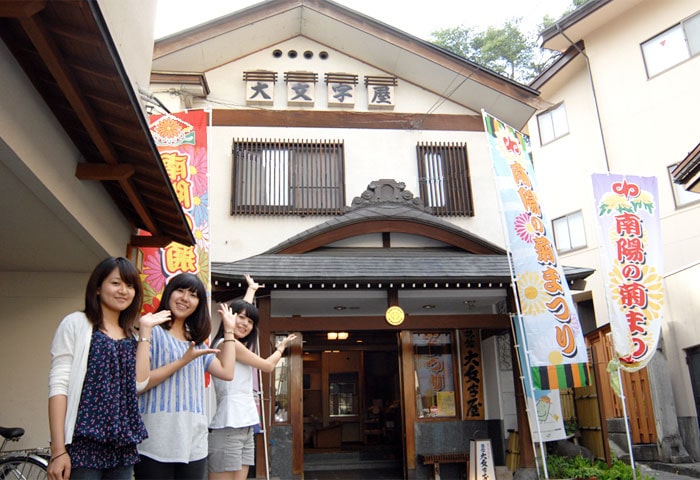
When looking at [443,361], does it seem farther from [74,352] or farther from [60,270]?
[74,352]

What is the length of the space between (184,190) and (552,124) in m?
12.8

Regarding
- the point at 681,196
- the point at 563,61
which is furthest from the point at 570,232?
the point at 563,61

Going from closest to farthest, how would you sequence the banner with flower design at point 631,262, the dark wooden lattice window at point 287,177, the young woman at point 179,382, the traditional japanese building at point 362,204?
the young woman at point 179,382, the banner with flower design at point 631,262, the traditional japanese building at point 362,204, the dark wooden lattice window at point 287,177

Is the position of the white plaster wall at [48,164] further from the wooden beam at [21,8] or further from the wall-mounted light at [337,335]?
the wall-mounted light at [337,335]

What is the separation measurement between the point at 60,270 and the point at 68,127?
2.39m

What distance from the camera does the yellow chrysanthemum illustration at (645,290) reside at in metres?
8.09

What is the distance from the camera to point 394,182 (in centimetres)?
1086

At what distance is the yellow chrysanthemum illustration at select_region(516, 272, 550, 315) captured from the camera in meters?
8.16

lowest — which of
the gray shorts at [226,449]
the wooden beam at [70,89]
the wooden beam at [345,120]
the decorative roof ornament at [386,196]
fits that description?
the gray shorts at [226,449]

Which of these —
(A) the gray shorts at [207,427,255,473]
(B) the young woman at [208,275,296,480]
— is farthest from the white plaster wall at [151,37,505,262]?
(A) the gray shorts at [207,427,255,473]

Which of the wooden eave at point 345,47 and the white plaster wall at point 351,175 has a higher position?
the wooden eave at point 345,47

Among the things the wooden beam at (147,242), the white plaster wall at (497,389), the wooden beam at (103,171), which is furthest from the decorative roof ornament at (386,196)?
the wooden beam at (103,171)

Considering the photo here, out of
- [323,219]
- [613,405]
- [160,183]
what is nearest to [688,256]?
[613,405]

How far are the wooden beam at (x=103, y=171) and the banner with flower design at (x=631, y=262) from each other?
682 cm
